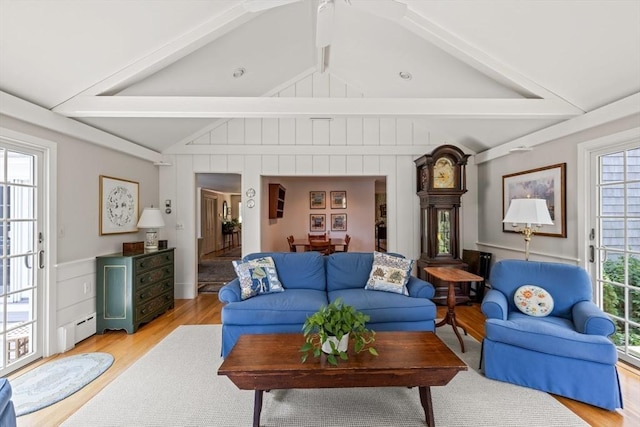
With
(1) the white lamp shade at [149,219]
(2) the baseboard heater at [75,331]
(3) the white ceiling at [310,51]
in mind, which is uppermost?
(3) the white ceiling at [310,51]

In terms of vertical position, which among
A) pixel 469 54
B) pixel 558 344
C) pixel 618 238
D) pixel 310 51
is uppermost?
pixel 310 51

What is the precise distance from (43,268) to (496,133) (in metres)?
5.61

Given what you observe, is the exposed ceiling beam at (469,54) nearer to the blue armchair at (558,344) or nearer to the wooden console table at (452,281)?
the blue armchair at (558,344)

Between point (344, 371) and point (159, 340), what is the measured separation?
2476mm

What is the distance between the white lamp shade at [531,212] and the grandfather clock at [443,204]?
146 cm

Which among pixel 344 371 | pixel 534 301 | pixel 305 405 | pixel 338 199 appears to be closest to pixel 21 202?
pixel 305 405

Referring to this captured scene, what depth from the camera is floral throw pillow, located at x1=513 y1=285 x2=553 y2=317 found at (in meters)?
2.70

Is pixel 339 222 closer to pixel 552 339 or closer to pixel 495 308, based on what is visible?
pixel 495 308

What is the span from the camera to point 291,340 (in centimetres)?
224

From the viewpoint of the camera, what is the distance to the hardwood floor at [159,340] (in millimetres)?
2055

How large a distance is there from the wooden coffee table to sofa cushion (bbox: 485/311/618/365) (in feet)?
2.38

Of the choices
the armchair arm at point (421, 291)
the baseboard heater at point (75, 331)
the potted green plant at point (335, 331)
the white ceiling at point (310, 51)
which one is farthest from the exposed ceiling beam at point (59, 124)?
the armchair arm at point (421, 291)

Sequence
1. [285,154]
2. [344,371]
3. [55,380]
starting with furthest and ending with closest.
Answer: [285,154]
[55,380]
[344,371]

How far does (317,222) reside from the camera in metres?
8.05
